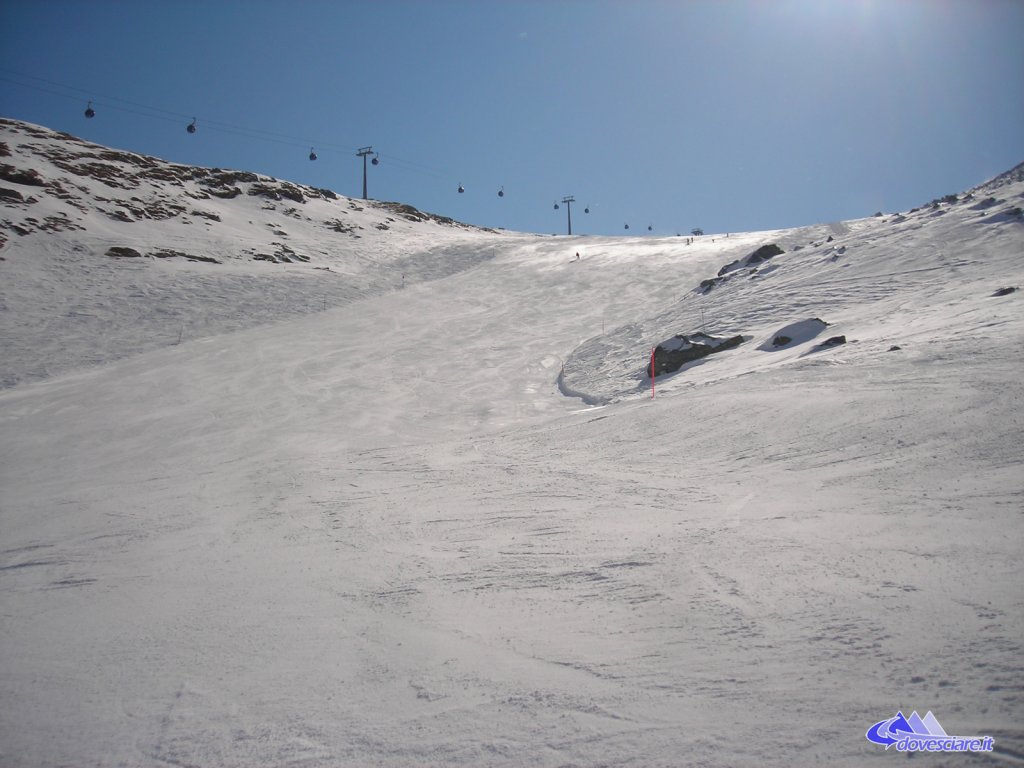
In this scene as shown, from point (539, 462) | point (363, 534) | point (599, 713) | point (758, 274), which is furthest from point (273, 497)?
point (758, 274)

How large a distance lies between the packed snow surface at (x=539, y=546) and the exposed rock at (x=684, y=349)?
2.67ft

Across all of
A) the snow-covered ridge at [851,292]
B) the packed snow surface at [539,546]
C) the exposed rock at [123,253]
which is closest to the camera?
the packed snow surface at [539,546]

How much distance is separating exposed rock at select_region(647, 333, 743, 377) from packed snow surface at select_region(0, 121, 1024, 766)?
815 millimetres

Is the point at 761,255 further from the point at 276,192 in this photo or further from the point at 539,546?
the point at 276,192

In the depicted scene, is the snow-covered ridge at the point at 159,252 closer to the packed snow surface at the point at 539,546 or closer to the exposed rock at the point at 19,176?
the exposed rock at the point at 19,176

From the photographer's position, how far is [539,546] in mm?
5203

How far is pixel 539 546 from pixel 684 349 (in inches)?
389

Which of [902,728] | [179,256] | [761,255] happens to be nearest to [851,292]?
[761,255]

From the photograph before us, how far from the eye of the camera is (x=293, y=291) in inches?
1019

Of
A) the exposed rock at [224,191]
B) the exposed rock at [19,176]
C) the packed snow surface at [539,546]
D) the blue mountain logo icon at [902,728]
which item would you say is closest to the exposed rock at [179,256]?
the exposed rock at [19,176]

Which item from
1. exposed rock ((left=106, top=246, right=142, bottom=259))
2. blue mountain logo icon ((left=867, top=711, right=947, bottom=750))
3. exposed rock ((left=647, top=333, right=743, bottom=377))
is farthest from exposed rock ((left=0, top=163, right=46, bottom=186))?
blue mountain logo icon ((left=867, top=711, right=947, bottom=750))

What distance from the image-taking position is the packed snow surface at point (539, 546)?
3031 mm

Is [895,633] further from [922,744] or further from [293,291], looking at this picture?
[293,291]

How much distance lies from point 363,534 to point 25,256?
26.3 m
